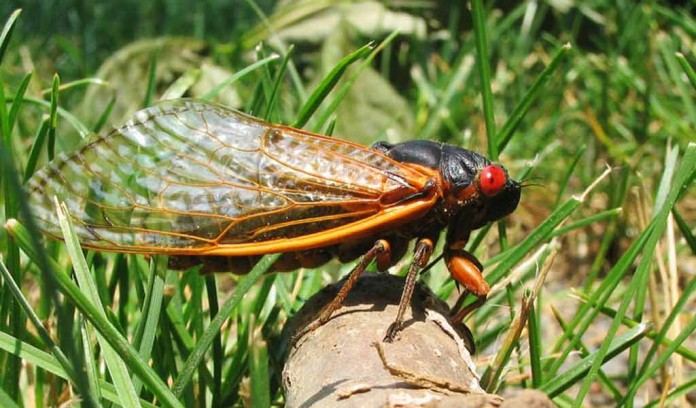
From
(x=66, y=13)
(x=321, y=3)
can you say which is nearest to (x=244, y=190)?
(x=321, y=3)

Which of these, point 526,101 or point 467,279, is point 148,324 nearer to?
point 467,279

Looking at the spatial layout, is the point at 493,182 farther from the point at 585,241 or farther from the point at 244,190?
the point at 585,241

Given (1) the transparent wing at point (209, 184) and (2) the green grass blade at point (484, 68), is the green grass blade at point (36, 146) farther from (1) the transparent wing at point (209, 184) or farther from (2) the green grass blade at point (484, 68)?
(2) the green grass blade at point (484, 68)

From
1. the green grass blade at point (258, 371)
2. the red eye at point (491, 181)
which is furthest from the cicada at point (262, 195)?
the green grass blade at point (258, 371)

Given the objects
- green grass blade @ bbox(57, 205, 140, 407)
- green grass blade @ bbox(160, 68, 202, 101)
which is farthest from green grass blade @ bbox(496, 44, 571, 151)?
green grass blade @ bbox(57, 205, 140, 407)

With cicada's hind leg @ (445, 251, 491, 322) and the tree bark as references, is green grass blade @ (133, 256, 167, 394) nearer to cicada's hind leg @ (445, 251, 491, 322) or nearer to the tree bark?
the tree bark
